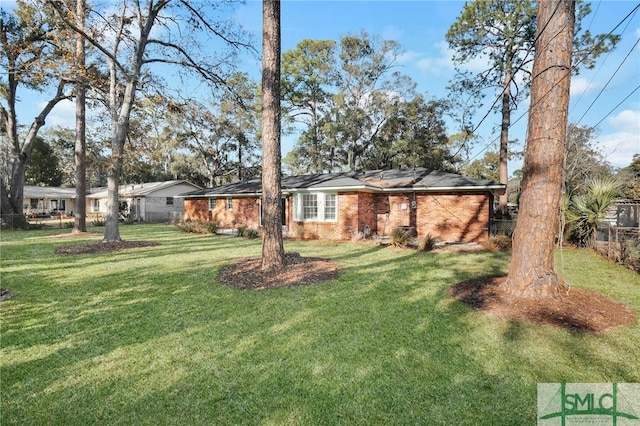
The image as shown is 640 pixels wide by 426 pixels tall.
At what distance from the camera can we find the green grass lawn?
2740 millimetres

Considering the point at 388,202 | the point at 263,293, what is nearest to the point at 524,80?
the point at 388,202

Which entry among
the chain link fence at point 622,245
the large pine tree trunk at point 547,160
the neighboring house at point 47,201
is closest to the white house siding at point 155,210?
the neighboring house at point 47,201

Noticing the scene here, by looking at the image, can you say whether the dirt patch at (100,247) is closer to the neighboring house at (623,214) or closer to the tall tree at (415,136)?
the neighboring house at (623,214)

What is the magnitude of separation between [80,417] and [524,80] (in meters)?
23.6

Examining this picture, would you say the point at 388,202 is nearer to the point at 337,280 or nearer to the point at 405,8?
the point at 405,8

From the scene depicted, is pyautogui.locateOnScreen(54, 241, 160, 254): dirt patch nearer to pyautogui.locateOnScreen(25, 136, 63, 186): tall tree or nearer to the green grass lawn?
the green grass lawn

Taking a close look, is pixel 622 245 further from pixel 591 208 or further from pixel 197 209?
pixel 197 209

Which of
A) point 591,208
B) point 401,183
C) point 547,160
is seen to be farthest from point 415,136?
point 547,160

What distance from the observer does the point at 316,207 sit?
15172 mm

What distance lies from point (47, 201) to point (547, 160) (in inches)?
1818

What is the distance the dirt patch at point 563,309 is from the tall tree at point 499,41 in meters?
14.2

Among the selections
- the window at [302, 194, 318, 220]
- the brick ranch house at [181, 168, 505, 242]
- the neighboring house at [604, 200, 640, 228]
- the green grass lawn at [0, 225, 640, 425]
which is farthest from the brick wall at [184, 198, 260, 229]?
the neighboring house at [604, 200, 640, 228]

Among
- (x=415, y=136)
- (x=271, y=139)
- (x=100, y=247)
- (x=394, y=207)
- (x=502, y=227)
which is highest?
(x=415, y=136)

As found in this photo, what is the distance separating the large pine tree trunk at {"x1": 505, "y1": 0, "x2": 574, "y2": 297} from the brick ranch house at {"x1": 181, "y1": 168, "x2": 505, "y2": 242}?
338 inches
